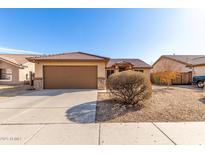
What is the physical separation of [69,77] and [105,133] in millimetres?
11459

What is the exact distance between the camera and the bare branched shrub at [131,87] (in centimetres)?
690

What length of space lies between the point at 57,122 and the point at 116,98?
328 cm

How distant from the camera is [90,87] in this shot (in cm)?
1529

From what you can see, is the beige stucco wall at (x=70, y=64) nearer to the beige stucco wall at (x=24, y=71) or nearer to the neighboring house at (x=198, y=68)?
the beige stucco wall at (x=24, y=71)

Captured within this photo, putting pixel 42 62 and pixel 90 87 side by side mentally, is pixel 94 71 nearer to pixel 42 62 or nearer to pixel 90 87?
pixel 90 87

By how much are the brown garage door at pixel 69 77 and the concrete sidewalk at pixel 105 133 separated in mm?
10089

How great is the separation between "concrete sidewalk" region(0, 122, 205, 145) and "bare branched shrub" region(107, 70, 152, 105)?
1998 millimetres

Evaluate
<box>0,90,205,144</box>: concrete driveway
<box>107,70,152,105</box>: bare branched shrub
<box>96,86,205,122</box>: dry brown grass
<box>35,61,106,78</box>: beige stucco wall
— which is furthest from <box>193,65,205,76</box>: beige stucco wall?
<box>0,90,205,144</box>: concrete driveway

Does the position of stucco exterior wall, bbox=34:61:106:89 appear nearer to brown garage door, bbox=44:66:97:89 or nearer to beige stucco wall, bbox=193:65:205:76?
brown garage door, bbox=44:66:97:89

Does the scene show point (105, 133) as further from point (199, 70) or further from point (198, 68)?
point (198, 68)

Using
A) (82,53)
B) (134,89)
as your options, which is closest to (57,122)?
(134,89)

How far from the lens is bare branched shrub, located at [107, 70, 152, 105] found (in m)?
6.90

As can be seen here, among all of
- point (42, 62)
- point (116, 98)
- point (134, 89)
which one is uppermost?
point (42, 62)

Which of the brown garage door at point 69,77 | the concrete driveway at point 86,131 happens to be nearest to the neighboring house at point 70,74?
the brown garage door at point 69,77
